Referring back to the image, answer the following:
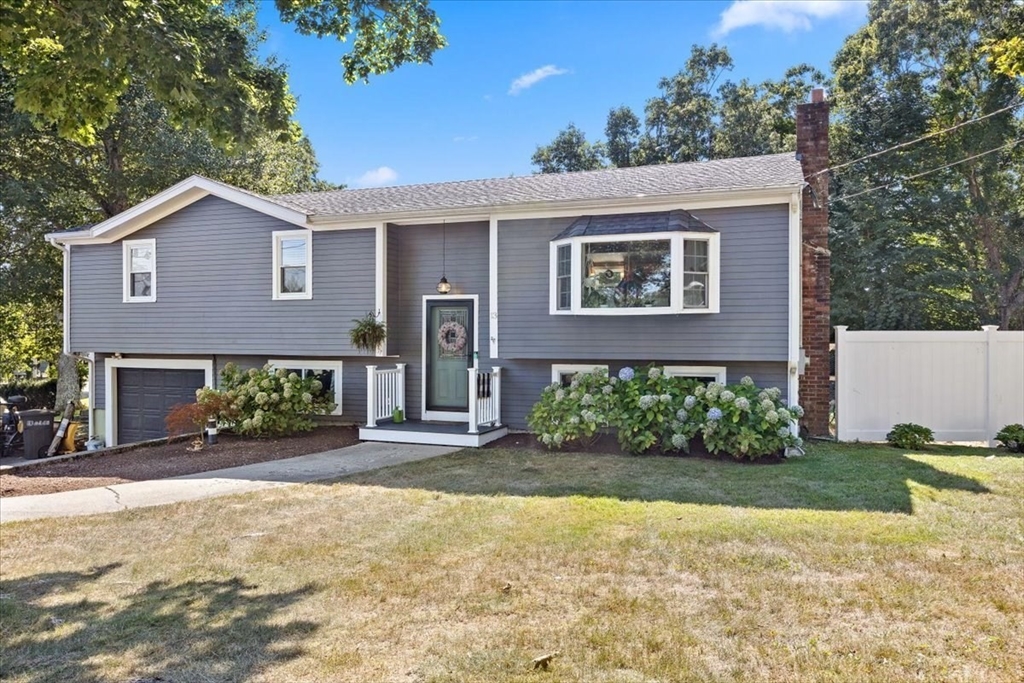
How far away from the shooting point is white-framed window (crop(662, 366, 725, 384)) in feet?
32.3

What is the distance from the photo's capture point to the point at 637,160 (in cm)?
2816

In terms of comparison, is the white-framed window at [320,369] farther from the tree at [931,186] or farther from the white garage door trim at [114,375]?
the tree at [931,186]

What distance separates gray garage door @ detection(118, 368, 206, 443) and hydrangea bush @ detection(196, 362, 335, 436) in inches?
103

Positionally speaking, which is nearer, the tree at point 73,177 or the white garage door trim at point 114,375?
the white garage door trim at point 114,375

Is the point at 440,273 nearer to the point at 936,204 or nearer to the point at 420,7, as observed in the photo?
the point at 420,7

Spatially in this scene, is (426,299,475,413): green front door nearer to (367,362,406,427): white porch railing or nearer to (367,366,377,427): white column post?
(367,362,406,427): white porch railing

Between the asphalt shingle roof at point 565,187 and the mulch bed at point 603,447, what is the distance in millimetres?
3674

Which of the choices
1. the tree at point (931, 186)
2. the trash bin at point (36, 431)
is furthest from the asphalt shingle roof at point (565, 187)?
the tree at point (931, 186)

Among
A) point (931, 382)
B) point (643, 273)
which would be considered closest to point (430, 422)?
point (643, 273)

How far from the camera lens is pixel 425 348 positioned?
37.5ft

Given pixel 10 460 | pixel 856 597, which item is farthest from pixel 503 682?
pixel 10 460

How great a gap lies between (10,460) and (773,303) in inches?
602

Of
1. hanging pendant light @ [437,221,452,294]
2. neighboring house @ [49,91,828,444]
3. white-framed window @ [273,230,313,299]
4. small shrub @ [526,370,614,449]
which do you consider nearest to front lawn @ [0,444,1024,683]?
small shrub @ [526,370,614,449]

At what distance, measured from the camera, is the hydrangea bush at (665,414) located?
27.0 ft
